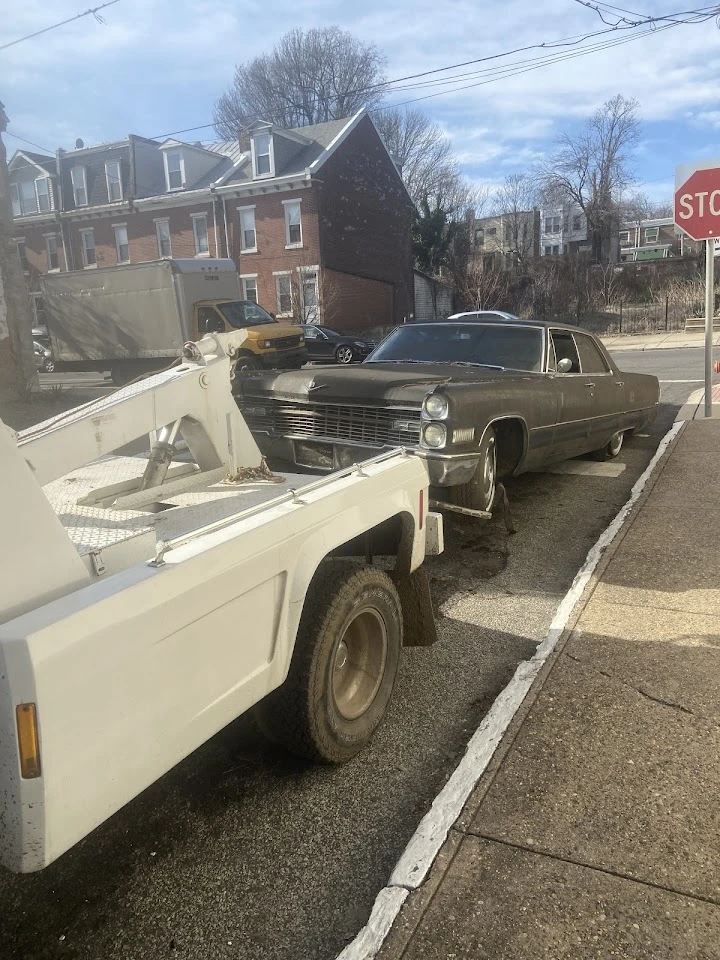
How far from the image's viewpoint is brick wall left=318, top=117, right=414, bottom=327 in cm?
3180

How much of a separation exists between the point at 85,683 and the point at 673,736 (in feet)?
7.44

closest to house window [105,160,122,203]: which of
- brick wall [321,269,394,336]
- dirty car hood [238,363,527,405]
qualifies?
brick wall [321,269,394,336]

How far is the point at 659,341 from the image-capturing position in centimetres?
2677

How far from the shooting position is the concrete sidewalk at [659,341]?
974 inches

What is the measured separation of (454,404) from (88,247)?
119 ft

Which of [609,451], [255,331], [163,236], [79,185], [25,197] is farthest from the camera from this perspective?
[25,197]

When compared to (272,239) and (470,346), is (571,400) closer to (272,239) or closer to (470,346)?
(470,346)

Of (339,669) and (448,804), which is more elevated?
(339,669)

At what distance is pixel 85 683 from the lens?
5.64 ft

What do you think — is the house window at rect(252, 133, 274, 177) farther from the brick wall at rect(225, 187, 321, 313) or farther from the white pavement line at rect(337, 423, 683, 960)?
the white pavement line at rect(337, 423, 683, 960)

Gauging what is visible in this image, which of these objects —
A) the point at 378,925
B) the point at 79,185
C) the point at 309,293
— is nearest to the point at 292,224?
the point at 309,293

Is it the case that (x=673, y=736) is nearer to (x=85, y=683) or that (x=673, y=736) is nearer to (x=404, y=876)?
(x=404, y=876)

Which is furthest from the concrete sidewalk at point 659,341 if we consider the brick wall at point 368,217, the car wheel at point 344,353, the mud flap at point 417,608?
the mud flap at point 417,608

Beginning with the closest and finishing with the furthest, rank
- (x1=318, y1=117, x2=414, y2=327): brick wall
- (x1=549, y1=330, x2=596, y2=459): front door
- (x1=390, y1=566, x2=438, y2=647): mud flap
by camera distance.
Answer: (x1=390, y1=566, x2=438, y2=647): mud flap < (x1=549, y1=330, x2=596, y2=459): front door < (x1=318, y1=117, x2=414, y2=327): brick wall
